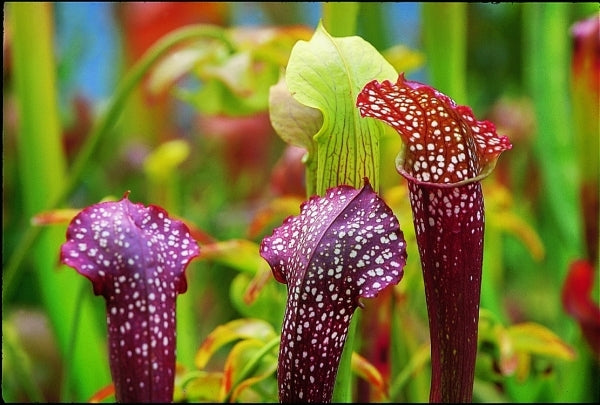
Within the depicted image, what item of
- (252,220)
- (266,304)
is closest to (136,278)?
(266,304)

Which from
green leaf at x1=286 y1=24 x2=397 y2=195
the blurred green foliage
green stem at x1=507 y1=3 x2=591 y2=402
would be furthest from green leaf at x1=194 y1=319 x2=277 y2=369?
green stem at x1=507 y1=3 x2=591 y2=402

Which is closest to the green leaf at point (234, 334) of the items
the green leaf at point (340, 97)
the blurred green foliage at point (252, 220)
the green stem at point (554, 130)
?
the blurred green foliage at point (252, 220)

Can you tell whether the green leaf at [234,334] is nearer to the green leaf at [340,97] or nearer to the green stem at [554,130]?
the green leaf at [340,97]

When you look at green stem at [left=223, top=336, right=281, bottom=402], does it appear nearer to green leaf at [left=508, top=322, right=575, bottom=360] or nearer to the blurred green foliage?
the blurred green foliage

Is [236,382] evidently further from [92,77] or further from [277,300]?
[92,77]

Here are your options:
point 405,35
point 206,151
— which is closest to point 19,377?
point 206,151
